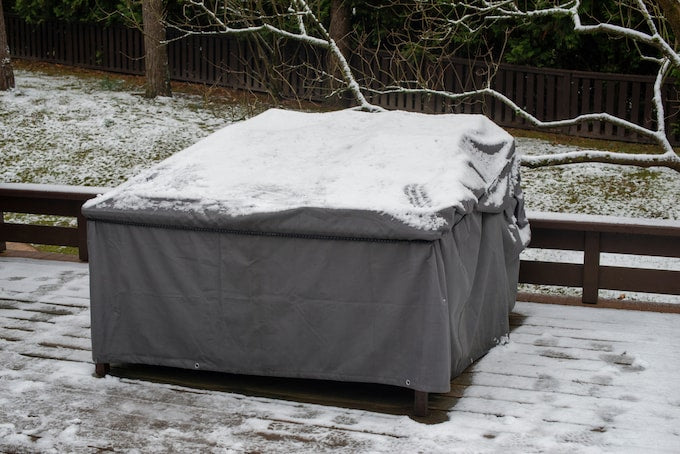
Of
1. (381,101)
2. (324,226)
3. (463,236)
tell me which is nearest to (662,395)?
(463,236)

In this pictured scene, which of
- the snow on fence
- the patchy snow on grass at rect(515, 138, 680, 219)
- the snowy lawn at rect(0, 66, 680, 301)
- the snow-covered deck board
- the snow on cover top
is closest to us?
the snow-covered deck board

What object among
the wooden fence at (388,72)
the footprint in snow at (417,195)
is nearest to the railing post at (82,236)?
the footprint in snow at (417,195)

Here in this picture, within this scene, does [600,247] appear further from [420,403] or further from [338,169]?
[420,403]

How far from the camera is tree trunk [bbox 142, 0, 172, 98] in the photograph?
20.8 metres

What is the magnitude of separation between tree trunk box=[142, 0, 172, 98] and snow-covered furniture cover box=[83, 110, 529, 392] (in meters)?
15.0

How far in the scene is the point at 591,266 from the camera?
7.77 m

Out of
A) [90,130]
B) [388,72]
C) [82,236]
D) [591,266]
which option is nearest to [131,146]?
[90,130]

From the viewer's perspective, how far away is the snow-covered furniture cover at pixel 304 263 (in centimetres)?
544

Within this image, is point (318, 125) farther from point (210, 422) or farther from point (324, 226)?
point (210, 422)

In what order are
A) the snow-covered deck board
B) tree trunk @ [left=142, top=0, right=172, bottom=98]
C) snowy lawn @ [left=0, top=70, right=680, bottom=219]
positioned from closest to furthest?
the snow-covered deck board < snowy lawn @ [left=0, top=70, right=680, bottom=219] < tree trunk @ [left=142, top=0, right=172, bottom=98]

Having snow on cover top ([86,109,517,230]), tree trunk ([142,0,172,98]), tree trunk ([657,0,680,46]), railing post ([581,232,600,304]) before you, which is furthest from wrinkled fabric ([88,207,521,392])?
tree trunk ([142,0,172,98])

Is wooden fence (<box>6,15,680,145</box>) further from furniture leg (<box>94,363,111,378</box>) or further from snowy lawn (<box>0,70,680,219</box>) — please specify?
furniture leg (<box>94,363,111,378</box>)

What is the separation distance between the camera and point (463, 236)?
19.2ft

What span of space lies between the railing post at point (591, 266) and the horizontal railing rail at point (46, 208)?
4181mm
